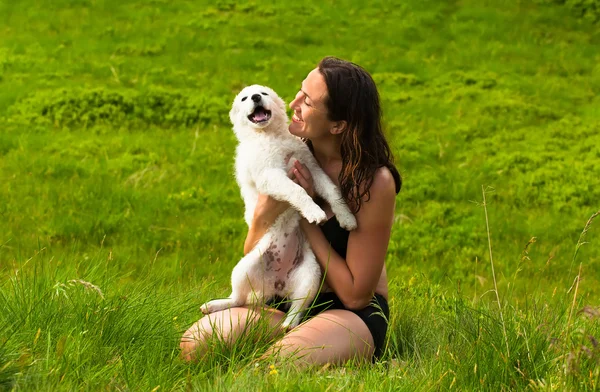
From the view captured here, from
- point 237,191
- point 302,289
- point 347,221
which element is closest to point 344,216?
point 347,221

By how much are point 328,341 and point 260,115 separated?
1205 mm

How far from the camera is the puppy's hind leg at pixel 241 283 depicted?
422 centimetres

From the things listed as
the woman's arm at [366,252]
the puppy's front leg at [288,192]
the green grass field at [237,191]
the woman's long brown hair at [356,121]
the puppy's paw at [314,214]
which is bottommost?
the green grass field at [237,191]

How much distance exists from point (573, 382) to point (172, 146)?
302 inches

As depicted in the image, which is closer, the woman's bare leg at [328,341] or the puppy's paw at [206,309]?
the woman's bare leg at [328,341]

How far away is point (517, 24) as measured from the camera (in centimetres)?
1617

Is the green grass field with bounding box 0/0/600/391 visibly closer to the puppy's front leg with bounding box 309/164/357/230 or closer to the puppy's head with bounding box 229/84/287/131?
the puppy's front leg with bounding box 309/164/357/230

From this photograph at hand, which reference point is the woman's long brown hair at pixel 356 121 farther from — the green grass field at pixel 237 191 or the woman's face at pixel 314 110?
A: the green grass field at pixel 237 191

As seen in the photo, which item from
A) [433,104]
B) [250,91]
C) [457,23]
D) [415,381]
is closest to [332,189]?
[250,91]

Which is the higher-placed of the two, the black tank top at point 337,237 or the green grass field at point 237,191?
the black tank top at point 337,237

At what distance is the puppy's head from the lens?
4.27 m

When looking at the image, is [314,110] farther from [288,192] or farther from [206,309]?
[206,309]

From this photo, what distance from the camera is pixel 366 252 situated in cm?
410

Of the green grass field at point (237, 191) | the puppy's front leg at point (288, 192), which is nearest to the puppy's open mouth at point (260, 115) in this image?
the puppy's front leg at point (288, 192)
